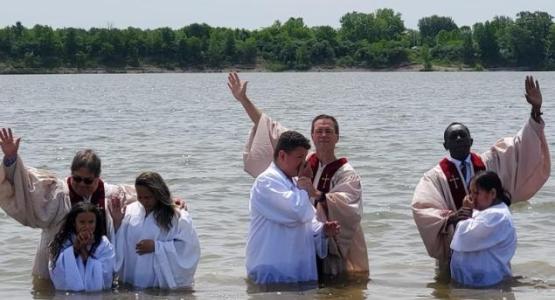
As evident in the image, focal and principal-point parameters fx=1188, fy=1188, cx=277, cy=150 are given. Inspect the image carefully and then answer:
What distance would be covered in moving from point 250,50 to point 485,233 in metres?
104

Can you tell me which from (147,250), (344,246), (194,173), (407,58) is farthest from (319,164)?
(407,58)

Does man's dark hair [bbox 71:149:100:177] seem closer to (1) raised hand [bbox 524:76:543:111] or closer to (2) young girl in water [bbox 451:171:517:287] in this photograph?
(2) young girl in water [bbox 451:171:517:287]

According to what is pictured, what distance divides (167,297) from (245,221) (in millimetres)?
5372

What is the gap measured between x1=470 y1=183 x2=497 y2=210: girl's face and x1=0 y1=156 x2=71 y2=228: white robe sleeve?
10.4 feet

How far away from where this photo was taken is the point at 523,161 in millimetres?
9938

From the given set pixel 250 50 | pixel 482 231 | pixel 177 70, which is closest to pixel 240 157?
pixel 482 231

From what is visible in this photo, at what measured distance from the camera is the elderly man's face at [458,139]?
9.70 meters

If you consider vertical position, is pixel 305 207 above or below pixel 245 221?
above

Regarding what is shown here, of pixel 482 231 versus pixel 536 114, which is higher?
pixel 536 114

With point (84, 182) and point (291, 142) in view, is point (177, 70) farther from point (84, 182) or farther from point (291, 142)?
point (291, 142)

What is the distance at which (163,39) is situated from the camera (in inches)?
4304

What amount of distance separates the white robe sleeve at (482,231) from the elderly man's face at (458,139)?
596 mm

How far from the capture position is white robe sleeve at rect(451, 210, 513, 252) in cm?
930

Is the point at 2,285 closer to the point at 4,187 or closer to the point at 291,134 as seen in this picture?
the point at 4,187
